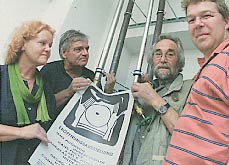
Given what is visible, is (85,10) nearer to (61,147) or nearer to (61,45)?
(61,45)

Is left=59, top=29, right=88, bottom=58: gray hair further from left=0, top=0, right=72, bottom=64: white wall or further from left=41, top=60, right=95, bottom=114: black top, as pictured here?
left=0, top=0, right=72, bottom=64: white wall

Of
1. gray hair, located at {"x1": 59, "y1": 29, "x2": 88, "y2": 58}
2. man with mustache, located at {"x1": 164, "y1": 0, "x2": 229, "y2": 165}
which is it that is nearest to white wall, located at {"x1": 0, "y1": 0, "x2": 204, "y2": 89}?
gray hair, located at {"x1": 59, "y1": 29, "x2": 88, "y2": 58}

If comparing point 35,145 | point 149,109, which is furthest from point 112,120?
point 35,145

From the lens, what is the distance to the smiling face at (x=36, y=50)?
101cm

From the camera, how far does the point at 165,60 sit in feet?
3.54

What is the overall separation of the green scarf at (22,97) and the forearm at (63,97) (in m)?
0.07

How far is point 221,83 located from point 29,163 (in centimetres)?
60

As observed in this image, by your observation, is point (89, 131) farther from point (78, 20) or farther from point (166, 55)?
point (78, 20)

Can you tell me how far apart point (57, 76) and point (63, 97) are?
0.51ft

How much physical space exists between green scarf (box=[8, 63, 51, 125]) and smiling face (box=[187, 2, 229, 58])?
521mm

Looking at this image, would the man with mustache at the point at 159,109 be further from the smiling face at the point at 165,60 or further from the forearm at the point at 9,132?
the forearm at the point at 9,132

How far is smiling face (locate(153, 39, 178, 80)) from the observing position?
41.6 inches

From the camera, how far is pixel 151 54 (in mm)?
1157

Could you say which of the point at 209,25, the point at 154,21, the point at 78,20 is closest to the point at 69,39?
the point at 78,20
